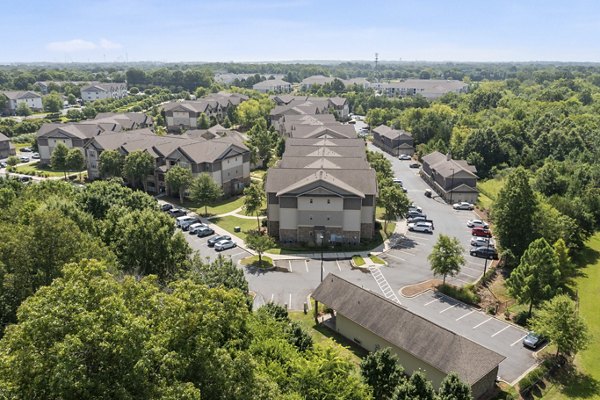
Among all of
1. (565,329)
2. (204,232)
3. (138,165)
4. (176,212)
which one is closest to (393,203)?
(204,232)

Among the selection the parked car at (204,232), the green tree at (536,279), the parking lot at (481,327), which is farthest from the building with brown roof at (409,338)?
the parked car at (204,232)

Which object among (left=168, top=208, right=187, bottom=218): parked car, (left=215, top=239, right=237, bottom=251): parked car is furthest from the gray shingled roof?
(left=168, top=208, right=187, bottom=218): parked car

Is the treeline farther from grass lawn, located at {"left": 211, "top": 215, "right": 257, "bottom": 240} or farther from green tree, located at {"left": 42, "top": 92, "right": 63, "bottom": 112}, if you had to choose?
green tree, located at {"left": 42, "top": 92, "right": 63, "bottom": 112}

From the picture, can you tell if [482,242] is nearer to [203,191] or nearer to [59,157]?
[203,191]

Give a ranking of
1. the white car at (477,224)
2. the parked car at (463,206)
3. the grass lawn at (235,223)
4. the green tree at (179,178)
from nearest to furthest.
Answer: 1. the grass lawn at (235,223)
2. the white car at (477,224)
3. the green tree at (179,178)
4. the parked car at (463,206)

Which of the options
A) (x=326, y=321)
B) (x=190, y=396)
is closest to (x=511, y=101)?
(x=326, y=321)

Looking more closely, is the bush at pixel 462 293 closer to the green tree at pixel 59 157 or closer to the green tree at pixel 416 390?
the green tree at pixel 416 390
